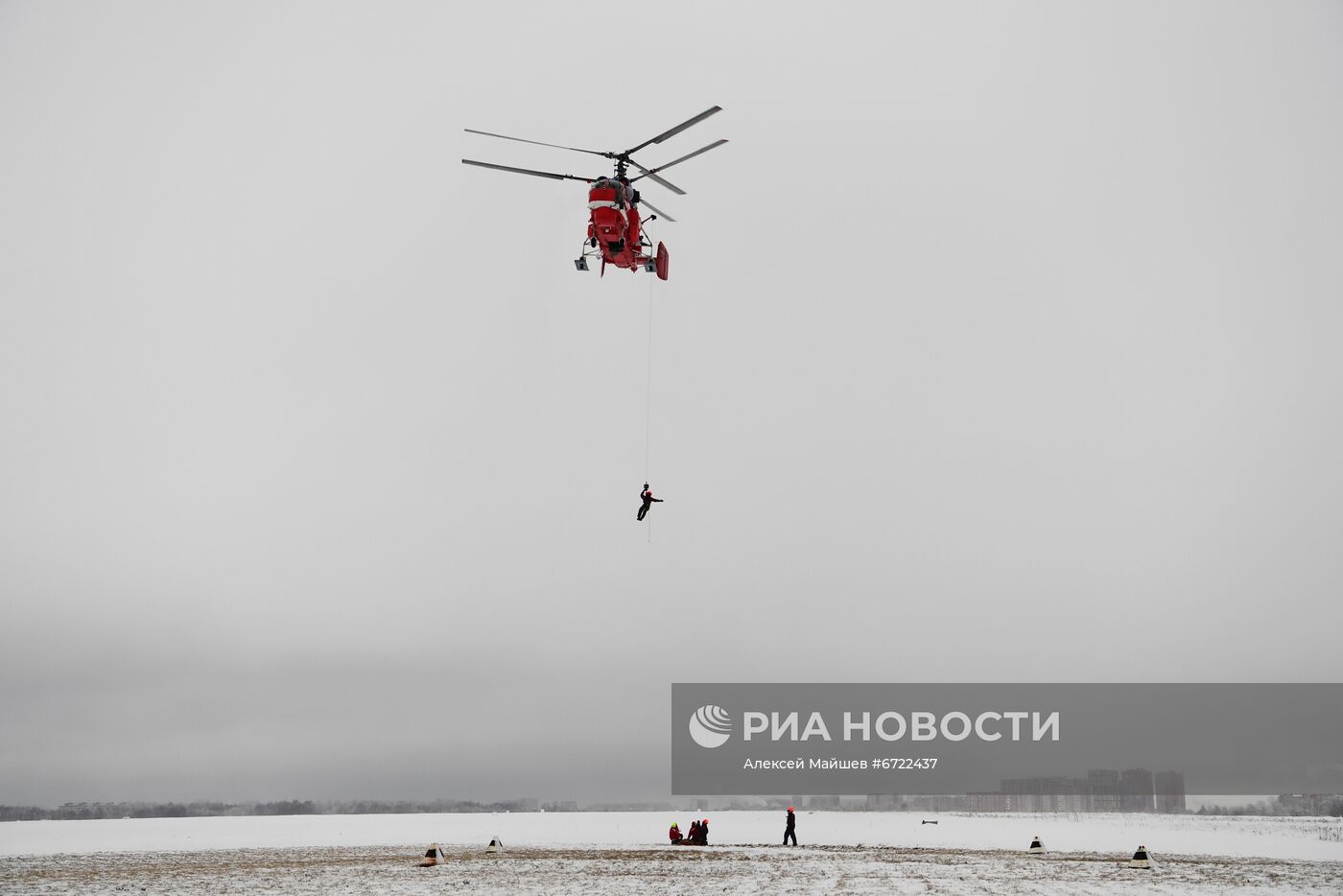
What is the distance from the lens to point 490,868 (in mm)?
30406

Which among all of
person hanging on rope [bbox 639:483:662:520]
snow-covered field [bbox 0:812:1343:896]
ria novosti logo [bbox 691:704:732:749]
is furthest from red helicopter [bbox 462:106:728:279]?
Result: ria novosti logo [bbox 691:704:732:749]

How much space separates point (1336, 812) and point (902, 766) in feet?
170

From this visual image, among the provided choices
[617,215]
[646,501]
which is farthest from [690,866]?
[617,215]

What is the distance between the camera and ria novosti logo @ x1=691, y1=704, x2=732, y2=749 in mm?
57312

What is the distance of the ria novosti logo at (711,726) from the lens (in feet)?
188

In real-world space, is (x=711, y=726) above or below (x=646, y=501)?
below

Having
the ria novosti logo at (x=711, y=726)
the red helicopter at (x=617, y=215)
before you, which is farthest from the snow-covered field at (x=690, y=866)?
the red helicopter at (x=617, y=215)

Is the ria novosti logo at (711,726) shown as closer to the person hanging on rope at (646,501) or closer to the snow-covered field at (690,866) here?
the snow-covered field at (690,866)

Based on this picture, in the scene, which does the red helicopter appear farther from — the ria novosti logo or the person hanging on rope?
the ria novosti logo

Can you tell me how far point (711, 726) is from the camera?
57.6 m

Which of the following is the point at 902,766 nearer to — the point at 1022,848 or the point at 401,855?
the point at 1022,848

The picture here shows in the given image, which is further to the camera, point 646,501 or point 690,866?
point 646,501

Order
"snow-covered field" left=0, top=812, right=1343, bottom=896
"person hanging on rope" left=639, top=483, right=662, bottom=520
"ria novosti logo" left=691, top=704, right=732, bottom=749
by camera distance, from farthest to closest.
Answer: "ria novosti logo" left=691, top=704, right=732, bottom=749
"person hanging on rope" left=639, top=483, right=662, bottom=520
"snow-covered field" left=0, top=812, right=1343, bottom=896

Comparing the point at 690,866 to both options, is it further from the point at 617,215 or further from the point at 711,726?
the point at 711,726
